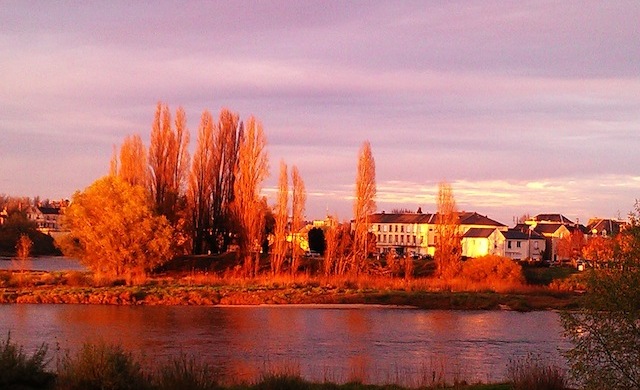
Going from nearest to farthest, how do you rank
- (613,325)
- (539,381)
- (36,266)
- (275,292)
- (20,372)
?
(613,325) < (20,372) < (539,381) < (275,292) < (36,266)

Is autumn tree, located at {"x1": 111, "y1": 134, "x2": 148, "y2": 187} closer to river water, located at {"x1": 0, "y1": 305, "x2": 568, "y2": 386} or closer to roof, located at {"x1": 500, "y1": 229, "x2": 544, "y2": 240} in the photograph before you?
river water, located at {"x1": 0, "y1": 305, "x2": 568, "y2": 386}

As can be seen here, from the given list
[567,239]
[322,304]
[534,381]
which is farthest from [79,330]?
[567,239]

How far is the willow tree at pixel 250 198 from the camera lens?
1813 inches

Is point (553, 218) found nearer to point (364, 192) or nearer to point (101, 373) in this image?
point (364, 192)

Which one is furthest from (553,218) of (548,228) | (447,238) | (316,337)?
(316,337)

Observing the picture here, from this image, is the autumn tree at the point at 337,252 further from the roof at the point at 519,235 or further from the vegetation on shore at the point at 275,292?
the roof at the point at 519,235

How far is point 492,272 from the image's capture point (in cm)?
4509

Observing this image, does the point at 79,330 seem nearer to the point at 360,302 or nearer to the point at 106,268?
the point at 360,302

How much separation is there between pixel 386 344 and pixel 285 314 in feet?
31.3

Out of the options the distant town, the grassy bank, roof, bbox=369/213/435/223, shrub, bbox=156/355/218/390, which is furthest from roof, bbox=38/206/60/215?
shrub, bbox=156/355/218/390

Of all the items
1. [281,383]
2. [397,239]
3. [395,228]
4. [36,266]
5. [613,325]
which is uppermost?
[395,228]

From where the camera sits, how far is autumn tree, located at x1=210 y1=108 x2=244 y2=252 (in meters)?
50.0

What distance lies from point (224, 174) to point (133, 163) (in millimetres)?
6149

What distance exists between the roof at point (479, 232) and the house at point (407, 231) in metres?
3.56
